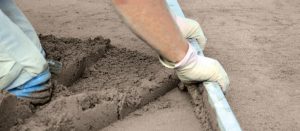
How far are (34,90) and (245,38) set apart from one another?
147cm

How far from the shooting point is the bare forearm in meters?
2.06

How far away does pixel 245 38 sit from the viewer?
3180mm

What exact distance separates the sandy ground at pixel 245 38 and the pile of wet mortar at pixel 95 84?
274 millimetres

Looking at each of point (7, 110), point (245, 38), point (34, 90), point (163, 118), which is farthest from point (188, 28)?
point (7, 110)

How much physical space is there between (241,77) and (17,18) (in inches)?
48.1

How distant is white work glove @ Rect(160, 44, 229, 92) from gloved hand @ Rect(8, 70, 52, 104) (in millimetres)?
535

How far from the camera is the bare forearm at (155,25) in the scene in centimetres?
206

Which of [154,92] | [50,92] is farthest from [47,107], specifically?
[154,92]

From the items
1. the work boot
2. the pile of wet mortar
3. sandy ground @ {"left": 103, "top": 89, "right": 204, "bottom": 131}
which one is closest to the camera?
the work boot

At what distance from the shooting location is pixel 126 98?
230 centimetres

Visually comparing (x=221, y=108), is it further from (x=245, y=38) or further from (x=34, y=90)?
(x=245, y=38)

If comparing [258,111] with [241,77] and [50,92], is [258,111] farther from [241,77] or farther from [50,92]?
[50,92]

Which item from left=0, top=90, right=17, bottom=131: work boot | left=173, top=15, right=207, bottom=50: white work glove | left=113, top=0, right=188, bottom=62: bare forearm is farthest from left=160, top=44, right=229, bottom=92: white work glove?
left=0, top=90, right=17, bottom=131: work boot

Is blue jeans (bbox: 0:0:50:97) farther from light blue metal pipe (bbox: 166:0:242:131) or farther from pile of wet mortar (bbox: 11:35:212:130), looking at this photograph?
light blue metal pipe (bbox: 166:0:242:131)
